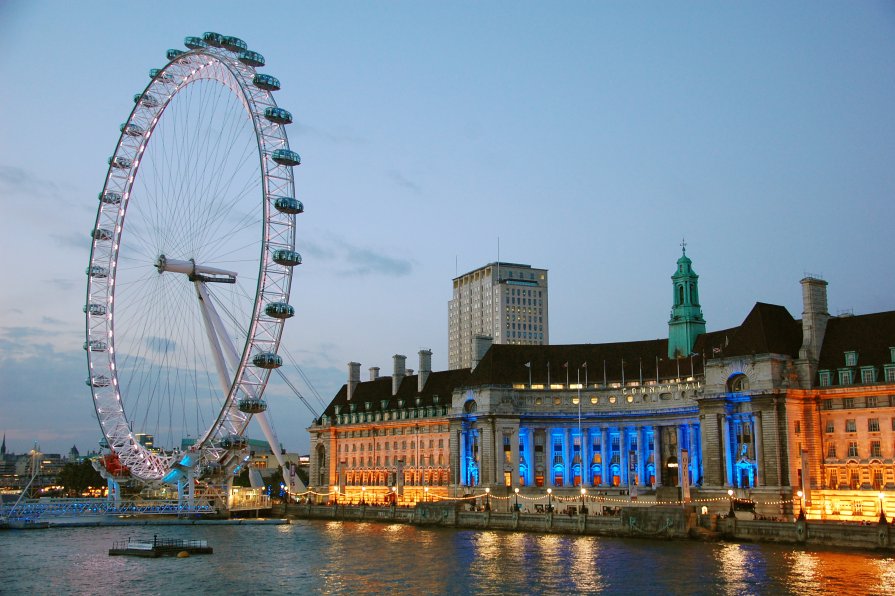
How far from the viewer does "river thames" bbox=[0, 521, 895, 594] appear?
63.0m

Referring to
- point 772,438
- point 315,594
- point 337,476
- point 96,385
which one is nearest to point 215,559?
point 315,594

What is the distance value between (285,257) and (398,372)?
68.0m

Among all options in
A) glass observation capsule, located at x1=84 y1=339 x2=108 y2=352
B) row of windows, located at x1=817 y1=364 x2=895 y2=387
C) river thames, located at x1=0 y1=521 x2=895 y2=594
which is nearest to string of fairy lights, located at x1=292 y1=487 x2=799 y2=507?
row of windows, located at x1=817 y1=364 x2=895 y2=387

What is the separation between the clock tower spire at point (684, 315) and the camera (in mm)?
130125

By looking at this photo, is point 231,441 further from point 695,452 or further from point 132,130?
point 695,452

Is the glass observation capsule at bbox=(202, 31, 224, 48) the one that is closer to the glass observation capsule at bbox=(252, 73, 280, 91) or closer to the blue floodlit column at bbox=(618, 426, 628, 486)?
the glass observation capsule at bbox=(252, 73, 280, 91)

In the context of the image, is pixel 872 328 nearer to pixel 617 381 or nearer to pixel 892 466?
pixel 892 466

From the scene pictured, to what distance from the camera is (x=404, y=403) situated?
15500 centimetres

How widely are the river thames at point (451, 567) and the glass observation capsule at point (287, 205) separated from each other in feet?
97.7

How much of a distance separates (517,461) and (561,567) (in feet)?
201

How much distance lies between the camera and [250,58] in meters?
95.6

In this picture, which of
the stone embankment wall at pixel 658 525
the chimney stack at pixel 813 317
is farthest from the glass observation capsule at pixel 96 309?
the chimney stack at pixel 813 317

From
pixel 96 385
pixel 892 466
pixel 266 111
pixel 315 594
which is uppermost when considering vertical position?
pixel 266 111

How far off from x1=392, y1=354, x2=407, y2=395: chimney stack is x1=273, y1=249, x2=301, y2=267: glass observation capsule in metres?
65.7
